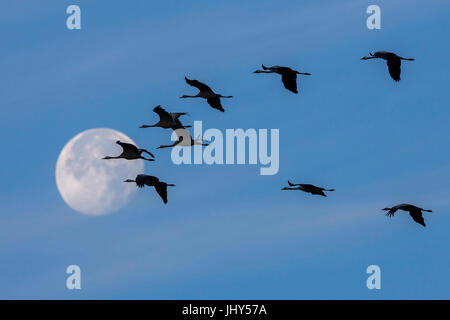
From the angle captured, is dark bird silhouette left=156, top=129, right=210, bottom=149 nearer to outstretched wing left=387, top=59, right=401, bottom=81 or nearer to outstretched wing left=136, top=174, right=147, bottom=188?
outstretched wing left=136, top=174, right=147, bottom=188

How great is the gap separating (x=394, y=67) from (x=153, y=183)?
1303cm

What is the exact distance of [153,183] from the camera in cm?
5353

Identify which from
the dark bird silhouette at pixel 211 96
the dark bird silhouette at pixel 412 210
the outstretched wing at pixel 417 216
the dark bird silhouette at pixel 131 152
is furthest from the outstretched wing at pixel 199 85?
the outstretched wing at pixel 417 216

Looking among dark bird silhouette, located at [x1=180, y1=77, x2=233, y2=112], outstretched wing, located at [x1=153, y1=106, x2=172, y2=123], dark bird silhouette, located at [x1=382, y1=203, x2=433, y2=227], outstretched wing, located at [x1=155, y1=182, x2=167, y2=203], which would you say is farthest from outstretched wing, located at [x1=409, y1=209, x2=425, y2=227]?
outstretched wing, located at [x1=153, y1=106, x2=172, y2=123]

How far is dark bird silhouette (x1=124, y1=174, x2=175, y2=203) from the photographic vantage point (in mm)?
52812

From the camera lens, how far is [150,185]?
53.2 meters

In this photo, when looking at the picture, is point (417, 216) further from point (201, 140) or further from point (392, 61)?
point (201, 140)

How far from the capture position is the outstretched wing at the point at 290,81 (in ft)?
178

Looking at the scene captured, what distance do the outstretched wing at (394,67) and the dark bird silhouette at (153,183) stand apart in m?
12.2
